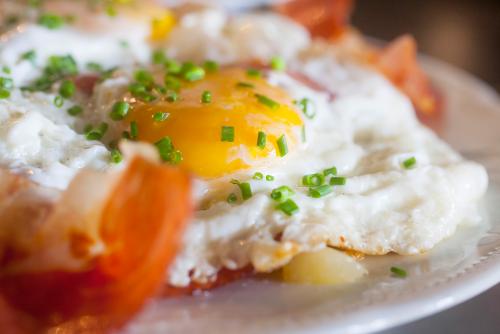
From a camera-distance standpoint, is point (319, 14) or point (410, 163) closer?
point (410, 163)

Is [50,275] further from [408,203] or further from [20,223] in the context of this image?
[408,203]

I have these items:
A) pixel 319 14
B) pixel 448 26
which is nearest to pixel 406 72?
pixel 319 14

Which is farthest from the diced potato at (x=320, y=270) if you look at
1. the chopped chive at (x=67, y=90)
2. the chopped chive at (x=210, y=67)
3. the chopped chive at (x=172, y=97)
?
the chopped chive at (x=67, y=90)

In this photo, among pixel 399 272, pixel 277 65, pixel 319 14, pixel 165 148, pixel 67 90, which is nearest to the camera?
pixel 399 272

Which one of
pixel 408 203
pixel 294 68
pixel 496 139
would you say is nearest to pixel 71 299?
pixel 408 203

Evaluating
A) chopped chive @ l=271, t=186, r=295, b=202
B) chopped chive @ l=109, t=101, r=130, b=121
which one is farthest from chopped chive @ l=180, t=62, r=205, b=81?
chopped chive @ l=271, t=186, r=295, b=202

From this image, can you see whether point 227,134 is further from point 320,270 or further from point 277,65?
point 277,65

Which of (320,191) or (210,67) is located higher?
(210,67)
